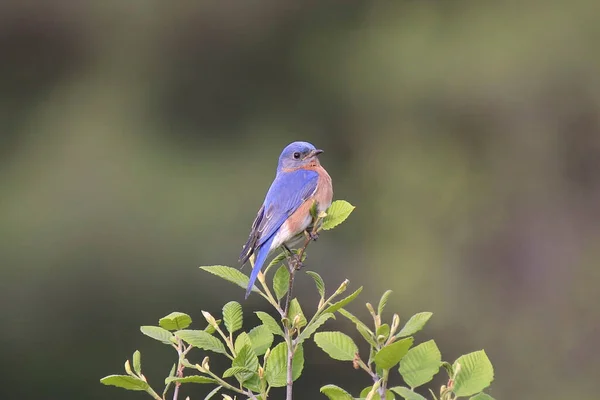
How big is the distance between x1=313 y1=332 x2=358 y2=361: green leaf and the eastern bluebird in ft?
3.33

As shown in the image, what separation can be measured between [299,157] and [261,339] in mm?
2198

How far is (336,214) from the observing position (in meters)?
2.27

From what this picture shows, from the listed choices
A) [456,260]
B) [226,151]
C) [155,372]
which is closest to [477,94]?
[456,260]

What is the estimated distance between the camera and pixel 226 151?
36.4 ft

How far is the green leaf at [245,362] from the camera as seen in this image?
6.06ft

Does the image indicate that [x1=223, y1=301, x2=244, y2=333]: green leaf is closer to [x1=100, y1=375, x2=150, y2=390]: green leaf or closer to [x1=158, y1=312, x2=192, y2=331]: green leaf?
[x1=158, y1=312, x2=192, y2=331]: green leaf

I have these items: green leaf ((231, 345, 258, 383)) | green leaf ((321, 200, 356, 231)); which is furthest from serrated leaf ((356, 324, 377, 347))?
green leaf ((321, 200, 356, 231))

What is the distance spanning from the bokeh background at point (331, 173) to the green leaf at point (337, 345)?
6891 mm

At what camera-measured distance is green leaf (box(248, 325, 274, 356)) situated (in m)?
2.02

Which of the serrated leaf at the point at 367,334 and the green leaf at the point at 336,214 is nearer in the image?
the serrated leaf at the point at 367,334

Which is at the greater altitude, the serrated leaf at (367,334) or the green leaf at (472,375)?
the serrated leaf at (367,334)

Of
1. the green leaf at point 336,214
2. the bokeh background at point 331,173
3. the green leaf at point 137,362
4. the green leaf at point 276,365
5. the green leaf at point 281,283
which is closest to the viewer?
the green leaf at point 276,365

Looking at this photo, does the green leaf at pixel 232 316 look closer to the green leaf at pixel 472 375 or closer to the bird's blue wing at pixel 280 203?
the green leaf at pixel 472 375

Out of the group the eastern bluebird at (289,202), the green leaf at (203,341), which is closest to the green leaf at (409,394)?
the green leaf at (203,341)
